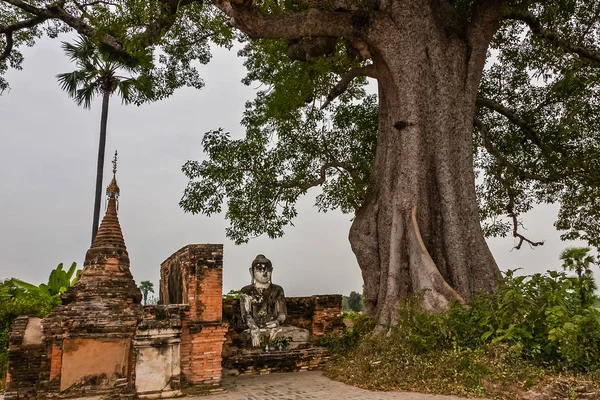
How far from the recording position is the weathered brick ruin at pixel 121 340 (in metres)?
6.29

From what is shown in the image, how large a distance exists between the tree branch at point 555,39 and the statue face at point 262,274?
6.29m

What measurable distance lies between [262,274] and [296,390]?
2947mm

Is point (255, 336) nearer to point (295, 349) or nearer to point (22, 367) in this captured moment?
point (295, 349)

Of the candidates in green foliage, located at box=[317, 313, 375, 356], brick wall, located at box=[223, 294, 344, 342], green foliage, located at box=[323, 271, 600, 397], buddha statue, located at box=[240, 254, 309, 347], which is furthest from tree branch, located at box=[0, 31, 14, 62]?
green foliage, located at box=[323, 271, 600, 397]

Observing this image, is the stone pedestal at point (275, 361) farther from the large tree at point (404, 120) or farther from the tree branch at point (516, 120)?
the tree branch at point (516, 120)

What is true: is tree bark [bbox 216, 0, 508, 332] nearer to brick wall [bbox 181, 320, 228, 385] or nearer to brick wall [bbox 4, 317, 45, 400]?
brick wall [bbox 181, 320, 228, 385]

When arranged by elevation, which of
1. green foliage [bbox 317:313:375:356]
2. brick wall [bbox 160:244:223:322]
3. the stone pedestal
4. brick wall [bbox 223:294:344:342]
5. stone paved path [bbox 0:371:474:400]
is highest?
brick wall [bbox 160:244:223:322]

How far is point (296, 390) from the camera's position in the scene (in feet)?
21.4

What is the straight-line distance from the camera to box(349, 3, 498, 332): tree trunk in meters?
8.09

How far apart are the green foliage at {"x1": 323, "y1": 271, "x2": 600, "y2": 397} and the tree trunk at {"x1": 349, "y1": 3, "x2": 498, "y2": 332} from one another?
0.77m

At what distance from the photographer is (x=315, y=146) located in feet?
38.7

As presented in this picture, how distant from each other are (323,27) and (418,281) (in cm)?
458

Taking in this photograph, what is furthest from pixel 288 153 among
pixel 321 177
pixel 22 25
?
pixel 22 25

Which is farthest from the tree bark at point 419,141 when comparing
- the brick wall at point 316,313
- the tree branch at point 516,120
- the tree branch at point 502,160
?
the tree branch at point 502,160
